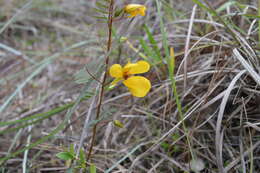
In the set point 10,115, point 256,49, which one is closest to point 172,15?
point 256,49

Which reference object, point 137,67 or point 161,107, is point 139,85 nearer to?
point 137,67

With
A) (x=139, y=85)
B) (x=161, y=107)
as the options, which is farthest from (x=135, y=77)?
(x=161, y=107)

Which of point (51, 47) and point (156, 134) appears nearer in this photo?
point (156, 134)

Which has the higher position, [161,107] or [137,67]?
[137,67]

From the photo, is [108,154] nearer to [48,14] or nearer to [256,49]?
[256,49]

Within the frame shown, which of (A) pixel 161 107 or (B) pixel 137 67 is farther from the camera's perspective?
(A) pixel 161 107

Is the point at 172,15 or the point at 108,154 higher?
the point at 172,15

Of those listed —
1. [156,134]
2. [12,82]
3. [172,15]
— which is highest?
[172,15]
